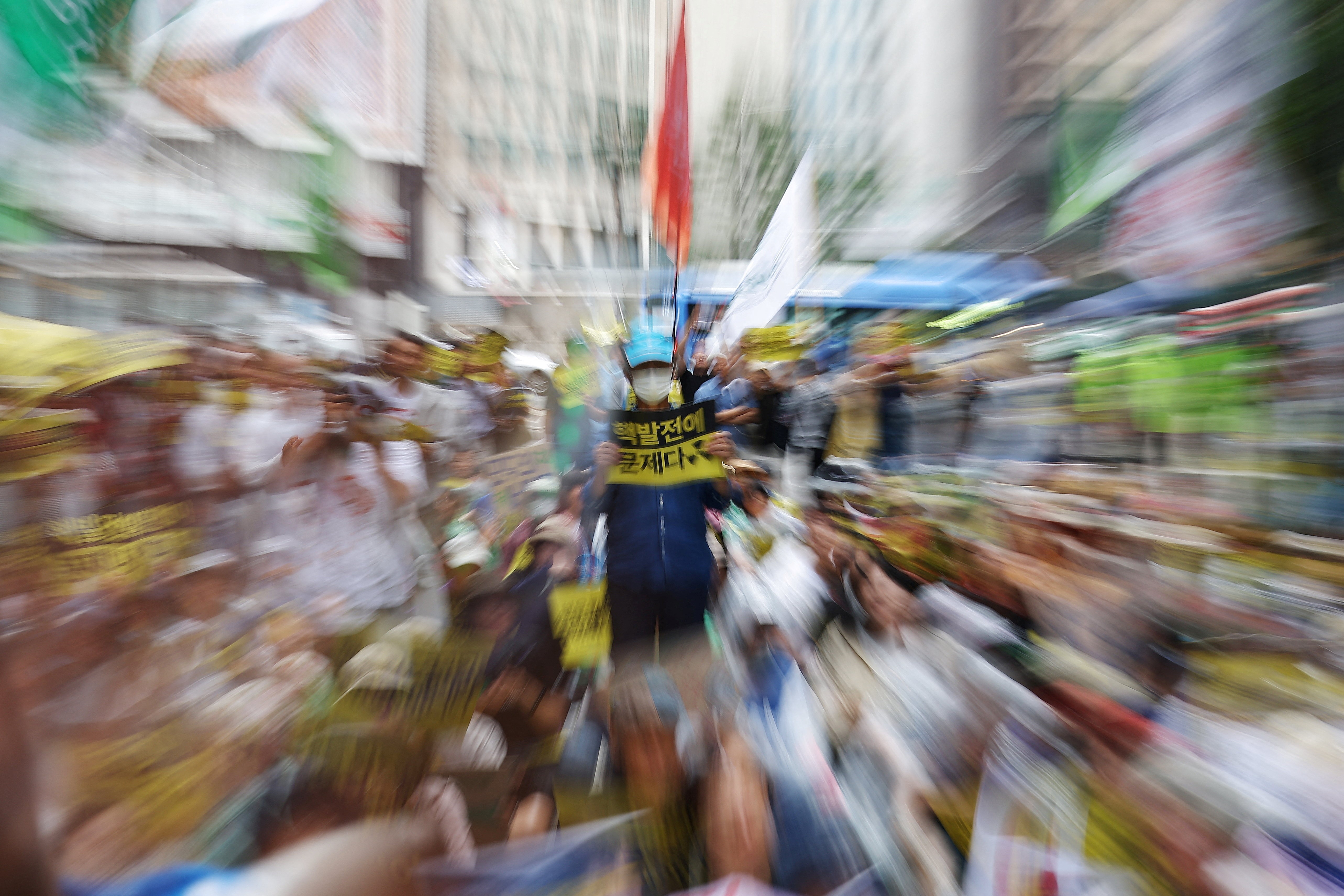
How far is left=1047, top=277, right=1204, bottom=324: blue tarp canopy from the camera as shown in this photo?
6.23 ft

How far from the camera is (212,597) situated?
1747 millimetres

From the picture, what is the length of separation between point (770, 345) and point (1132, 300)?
1755 mm

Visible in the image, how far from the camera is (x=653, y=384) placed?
7.64ft

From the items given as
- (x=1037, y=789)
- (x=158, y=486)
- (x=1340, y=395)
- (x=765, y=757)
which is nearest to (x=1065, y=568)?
(x=1037, y=789)

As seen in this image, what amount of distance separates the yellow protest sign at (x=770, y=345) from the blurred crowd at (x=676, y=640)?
566 mm

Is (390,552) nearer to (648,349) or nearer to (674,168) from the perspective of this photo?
(648,349)

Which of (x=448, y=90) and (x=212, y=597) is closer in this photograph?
(x=212, y=597)

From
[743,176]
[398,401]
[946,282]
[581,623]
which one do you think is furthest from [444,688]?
[743,176]

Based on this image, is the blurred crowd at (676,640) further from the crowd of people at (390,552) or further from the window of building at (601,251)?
the window of building at (601,251)

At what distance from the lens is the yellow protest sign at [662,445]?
2.21 meters

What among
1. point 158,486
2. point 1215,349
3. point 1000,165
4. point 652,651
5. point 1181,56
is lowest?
point 652,651

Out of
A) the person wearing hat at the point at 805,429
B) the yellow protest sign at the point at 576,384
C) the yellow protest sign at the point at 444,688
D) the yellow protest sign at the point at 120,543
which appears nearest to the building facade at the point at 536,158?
the yellow protest sign at the point at 576,384

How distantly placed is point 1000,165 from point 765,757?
18.3 feet

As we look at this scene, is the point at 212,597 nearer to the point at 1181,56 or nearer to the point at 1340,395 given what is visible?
the point at 1340,395
